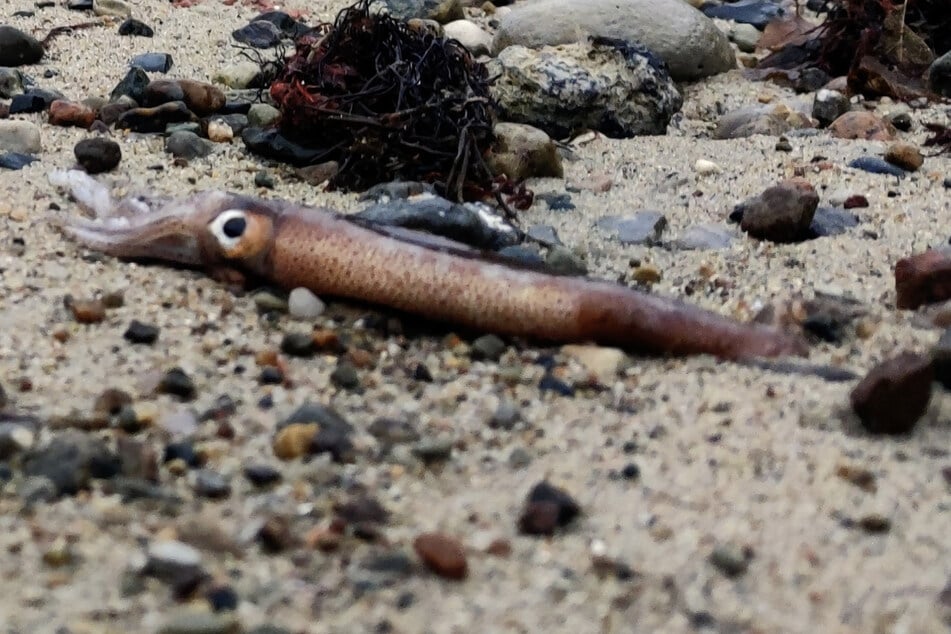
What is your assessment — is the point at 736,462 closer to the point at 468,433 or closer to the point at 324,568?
the point at 468,433

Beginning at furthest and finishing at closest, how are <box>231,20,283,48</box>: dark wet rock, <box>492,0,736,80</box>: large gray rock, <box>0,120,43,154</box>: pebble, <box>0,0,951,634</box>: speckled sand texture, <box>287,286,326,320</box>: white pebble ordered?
<box>231,20,283,48</box>: dark wet rock
<box>492,0,736,80</box>: large gray rock
<box>0,120,43,154</box>: pebble
<box>287,286,326,320</box>: white pebble
<box>0,0,951,634</box>: speckled sand texture

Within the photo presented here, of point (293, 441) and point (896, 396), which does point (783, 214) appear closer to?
point (896, 396)

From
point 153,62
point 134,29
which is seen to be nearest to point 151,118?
point 153,62

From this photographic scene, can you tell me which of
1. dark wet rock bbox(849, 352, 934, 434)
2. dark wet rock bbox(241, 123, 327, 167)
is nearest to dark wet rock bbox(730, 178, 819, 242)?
dark wet rock bbox(849, 352, 934, 434)

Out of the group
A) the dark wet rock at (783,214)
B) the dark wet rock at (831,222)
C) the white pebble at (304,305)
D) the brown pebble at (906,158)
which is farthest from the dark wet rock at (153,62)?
the brown pebble at (906,158)

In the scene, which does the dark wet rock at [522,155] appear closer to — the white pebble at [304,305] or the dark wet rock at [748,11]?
the white pebble at [304,305]

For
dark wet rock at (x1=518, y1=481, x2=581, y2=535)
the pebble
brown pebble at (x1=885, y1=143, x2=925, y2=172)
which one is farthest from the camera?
brown pebble at (x1=885, y1=143, x2=925, y2=172)

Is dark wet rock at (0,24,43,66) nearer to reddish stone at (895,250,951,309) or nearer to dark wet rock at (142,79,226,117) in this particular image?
dark wet rock at (142,79,226,117)
